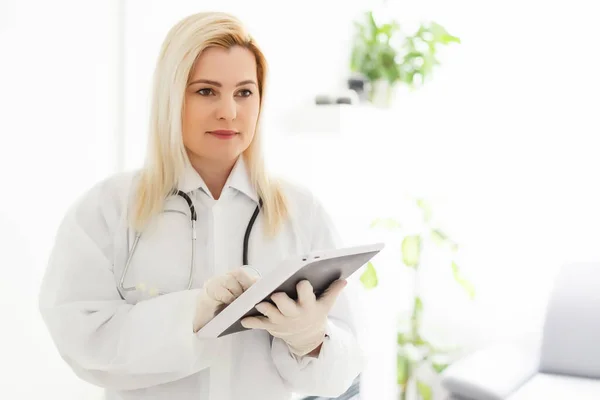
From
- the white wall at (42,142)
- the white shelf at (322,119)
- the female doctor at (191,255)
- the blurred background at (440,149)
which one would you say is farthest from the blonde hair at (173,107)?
the white shelf at (322,119)

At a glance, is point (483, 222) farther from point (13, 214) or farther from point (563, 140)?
point (13, 214)

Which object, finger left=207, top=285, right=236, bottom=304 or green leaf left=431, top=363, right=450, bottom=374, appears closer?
finger left=207, top=285, right=236, bottom=304

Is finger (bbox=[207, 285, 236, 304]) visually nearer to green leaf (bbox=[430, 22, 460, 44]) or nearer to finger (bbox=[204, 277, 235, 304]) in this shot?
finger (bbox=[204, 277, 235, 304])

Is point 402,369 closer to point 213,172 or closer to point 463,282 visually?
point 463,282

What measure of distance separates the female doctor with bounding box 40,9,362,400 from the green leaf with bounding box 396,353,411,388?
1.89 meters

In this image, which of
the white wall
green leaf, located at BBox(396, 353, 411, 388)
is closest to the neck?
the white wall

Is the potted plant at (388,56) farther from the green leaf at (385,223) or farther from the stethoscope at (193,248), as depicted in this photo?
the stethoscope at (193,248)

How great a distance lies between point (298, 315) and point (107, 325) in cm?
32

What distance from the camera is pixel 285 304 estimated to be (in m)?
0.91

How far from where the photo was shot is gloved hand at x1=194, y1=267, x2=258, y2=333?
2.98ft

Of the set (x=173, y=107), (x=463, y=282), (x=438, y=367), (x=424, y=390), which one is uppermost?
(x=173, y=107)

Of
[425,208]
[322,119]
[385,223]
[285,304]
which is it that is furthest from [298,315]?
[425,208]

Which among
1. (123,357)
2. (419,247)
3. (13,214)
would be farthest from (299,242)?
(419,247)

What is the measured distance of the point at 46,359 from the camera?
1418 mm
